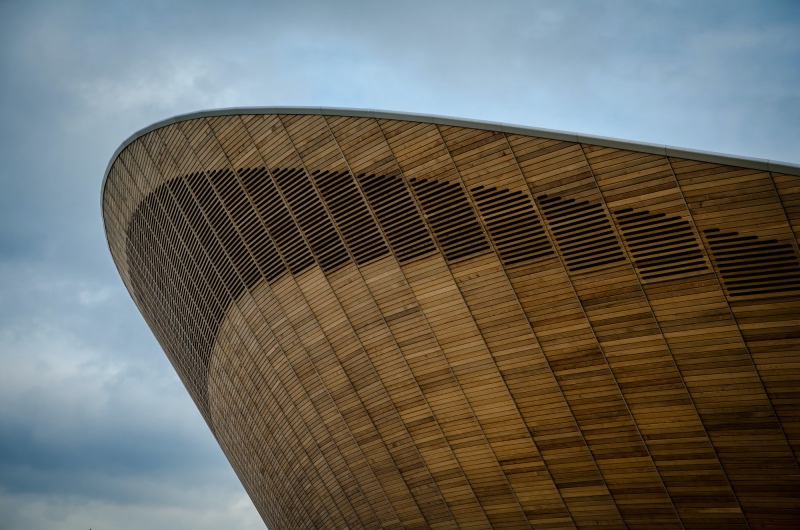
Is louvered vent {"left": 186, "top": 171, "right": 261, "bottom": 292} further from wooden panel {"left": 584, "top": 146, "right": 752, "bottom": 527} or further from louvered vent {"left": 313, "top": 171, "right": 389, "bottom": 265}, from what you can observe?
wooden panel {"left": 584, "top": 146, "right": 752, "bottom": 527}

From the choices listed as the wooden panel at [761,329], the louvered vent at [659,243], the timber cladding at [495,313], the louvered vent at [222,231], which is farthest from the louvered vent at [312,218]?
the wooden panel at [761,329]

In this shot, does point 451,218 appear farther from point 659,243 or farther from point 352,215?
point 659,243

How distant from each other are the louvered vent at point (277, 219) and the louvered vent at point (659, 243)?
849cm

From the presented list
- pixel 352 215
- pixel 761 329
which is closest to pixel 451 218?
pixel 352 215

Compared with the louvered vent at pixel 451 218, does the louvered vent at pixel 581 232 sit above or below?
below

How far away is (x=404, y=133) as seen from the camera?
15.4m

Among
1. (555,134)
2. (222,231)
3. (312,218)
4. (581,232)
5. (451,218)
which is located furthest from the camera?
(222,231)

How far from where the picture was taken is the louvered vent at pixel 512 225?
14.8m

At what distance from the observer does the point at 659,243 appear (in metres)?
13.7

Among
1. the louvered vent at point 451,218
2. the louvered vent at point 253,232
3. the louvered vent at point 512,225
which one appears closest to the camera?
the louvered vent at point 512,225

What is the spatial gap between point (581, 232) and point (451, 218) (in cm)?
310

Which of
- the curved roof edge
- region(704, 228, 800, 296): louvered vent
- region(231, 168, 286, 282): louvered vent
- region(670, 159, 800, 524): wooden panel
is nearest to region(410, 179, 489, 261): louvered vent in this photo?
the curved roof edge

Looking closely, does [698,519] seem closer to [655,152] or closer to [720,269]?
[720,269]

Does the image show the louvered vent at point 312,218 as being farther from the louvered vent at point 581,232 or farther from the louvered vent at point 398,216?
the louvered vent at point 581,232
